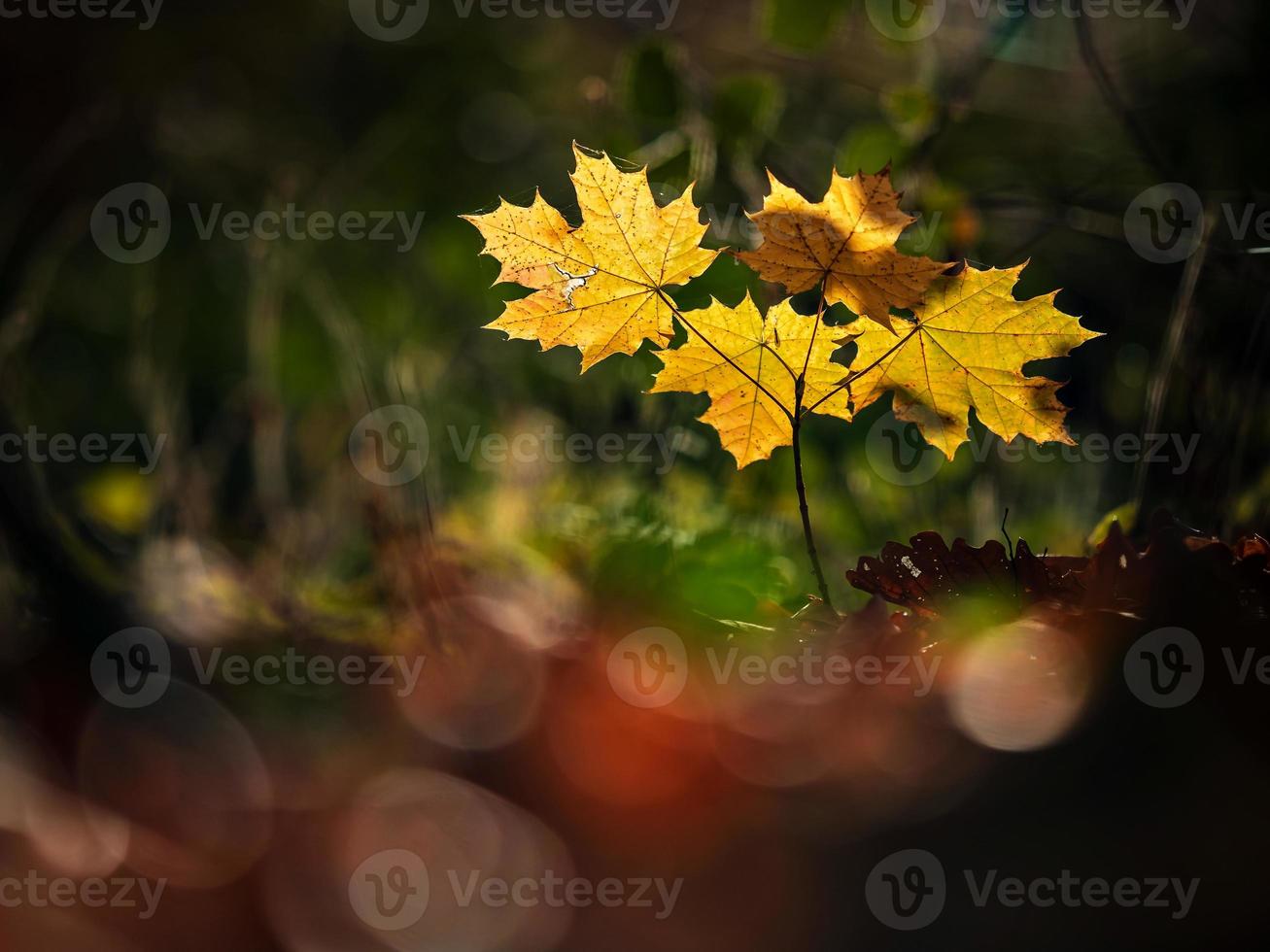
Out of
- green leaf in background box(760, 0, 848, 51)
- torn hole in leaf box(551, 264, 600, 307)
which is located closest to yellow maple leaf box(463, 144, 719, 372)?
torn hole in leaf box(551, 264, 600, 307)

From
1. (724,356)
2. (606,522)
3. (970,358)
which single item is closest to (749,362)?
(724,356)

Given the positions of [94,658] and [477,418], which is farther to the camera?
[477,418]

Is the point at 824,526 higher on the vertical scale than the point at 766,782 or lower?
higher

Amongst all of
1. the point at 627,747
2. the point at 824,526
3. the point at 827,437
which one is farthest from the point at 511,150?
the point at 627,747

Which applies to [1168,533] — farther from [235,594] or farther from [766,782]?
[235,594]

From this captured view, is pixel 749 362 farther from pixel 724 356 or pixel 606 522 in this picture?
pixel 606 522

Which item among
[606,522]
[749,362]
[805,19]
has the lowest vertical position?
[606,522]

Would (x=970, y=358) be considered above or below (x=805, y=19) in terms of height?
below
